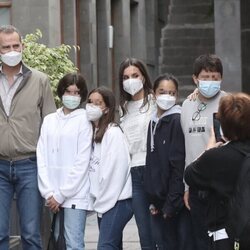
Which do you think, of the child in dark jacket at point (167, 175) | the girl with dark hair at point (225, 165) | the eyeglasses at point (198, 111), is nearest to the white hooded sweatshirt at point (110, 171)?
the child in dark jacket at point (167, 175)

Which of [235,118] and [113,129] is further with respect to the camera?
[113,129]

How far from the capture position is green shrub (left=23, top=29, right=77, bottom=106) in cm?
1384

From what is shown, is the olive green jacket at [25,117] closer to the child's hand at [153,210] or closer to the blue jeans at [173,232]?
the child's hand at [153,210]

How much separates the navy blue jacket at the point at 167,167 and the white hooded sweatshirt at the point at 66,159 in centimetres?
61

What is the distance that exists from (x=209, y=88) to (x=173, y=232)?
1425mm

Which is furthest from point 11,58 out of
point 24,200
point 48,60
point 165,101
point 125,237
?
point 48,60

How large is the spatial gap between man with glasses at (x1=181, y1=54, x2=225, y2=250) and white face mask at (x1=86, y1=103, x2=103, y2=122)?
858mm

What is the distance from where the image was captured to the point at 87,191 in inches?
320

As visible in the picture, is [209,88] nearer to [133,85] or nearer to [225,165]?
[133,85]

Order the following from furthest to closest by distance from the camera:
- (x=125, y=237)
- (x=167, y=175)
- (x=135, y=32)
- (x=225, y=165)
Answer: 1. (x=135, y=32)
2. (x=125, y=237)
3. (x=167, y=175)
4. (x=225, y=165)

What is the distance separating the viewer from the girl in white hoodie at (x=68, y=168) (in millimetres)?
7992

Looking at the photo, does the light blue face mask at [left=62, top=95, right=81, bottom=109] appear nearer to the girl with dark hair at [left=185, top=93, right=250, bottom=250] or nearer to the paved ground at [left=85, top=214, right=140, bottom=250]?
the girl with dark hair at [left=185, top=93, right=250, bottom=250]

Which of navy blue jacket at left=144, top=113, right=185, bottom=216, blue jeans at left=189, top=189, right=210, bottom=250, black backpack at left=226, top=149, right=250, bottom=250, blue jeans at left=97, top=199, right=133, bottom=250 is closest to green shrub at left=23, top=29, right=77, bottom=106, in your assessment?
blue jeans at left=97, top=199, right=133, bottom=250

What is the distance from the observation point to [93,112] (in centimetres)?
818
